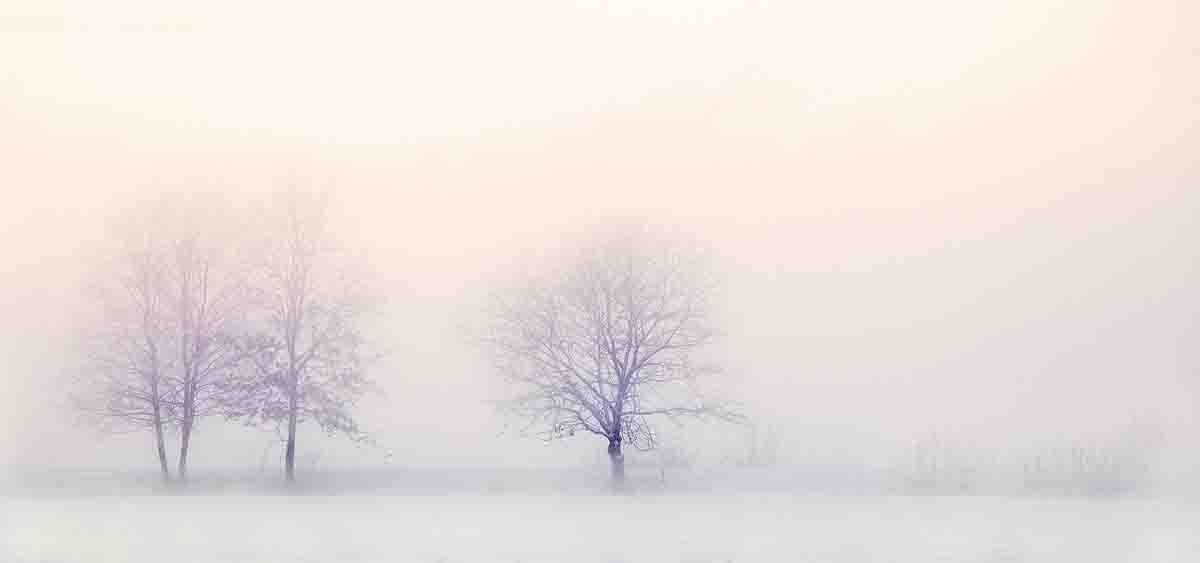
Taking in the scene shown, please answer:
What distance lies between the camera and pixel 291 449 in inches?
1067

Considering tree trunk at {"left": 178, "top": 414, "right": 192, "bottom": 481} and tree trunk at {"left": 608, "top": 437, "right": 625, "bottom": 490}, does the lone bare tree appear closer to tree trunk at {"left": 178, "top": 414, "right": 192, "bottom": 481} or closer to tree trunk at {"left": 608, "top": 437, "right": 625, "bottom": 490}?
tree trunk at {"left": 608, "top": 437, "right": 625, "bottom": 490}

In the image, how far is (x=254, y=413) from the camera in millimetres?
27109

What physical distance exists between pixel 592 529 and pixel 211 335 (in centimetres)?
1106

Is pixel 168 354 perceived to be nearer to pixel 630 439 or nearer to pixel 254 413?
pixel 254 413

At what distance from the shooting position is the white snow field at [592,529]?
16.3 meters

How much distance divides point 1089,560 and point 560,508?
9.89 meters

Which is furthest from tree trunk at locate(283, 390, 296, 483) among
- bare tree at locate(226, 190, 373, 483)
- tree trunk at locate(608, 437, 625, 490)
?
tree trunk at locate(608, 437, 625, 490)

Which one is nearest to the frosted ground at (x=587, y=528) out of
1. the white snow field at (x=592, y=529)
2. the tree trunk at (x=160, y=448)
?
the white snow field at (x=592, y=529)

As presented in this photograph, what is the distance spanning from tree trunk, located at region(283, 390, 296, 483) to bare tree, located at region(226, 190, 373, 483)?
2cm

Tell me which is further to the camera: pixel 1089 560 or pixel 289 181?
pixel 289 181

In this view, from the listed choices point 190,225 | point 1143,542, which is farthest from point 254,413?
point 1143,542

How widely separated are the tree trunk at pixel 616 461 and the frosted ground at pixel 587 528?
1249 millimetres

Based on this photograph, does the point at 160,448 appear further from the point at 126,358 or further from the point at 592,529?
the point at 592,529

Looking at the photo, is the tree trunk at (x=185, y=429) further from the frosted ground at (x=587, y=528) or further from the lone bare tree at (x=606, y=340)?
the lone bare tree at (x=606, y=340)
